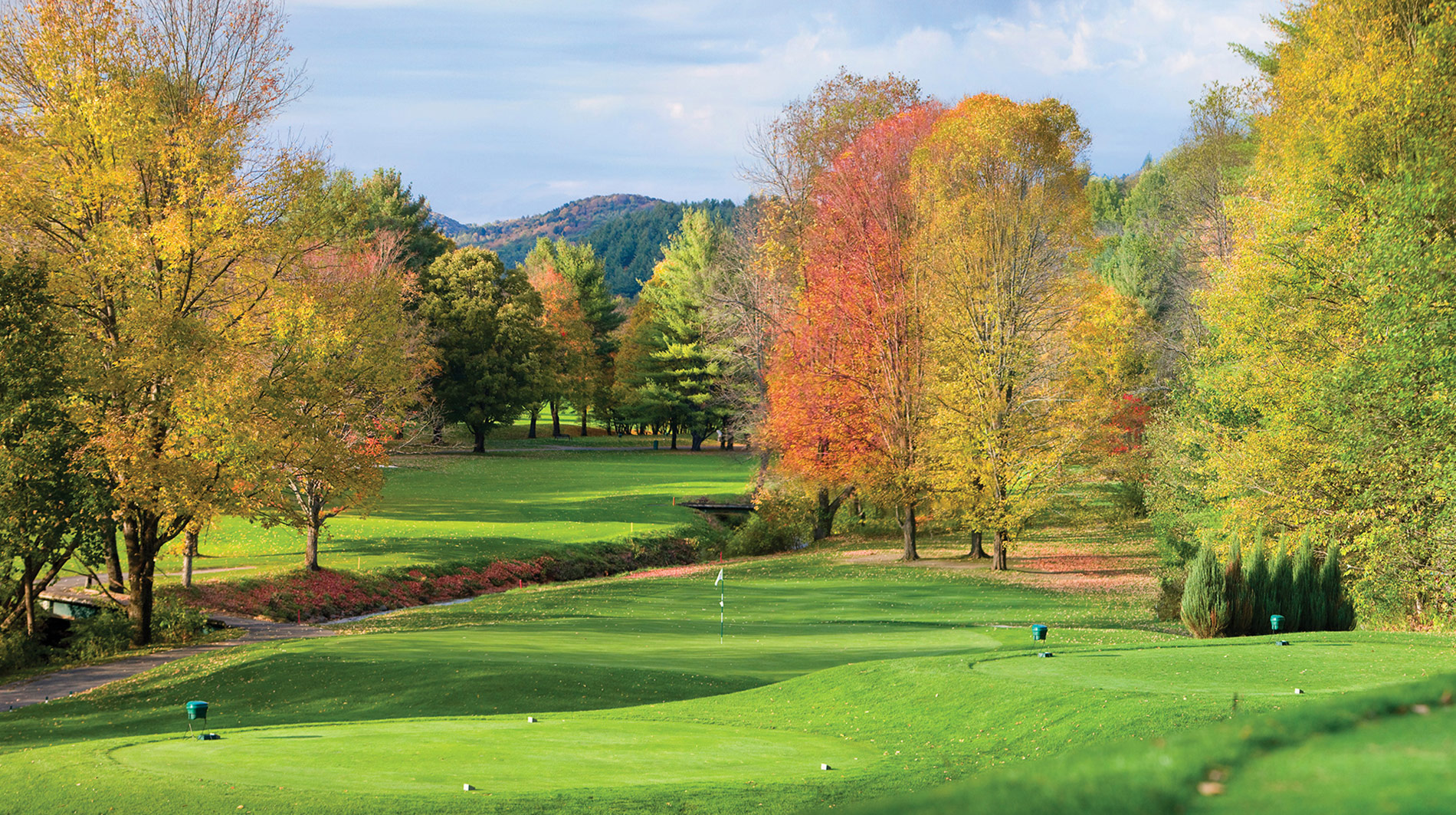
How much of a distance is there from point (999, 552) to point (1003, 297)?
8.42 meters

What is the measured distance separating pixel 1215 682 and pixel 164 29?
26.5 m

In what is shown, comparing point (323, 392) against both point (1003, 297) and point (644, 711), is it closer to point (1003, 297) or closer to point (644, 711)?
point (644, 711)

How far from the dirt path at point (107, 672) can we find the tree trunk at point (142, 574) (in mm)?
1484

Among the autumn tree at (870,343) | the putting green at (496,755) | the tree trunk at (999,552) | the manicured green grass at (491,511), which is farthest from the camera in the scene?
the manicured green grass at (491,511)

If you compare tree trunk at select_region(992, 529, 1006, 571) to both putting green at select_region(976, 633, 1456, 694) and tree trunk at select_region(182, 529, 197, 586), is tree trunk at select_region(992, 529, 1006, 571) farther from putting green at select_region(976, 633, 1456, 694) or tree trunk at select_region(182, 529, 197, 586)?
tree trunk at select_region(182, 529, 197, 586)

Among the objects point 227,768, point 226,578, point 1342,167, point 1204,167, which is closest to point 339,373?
point 226,578

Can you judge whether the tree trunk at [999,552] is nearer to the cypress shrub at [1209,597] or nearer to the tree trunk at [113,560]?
the cypress shrub at [1209,597]

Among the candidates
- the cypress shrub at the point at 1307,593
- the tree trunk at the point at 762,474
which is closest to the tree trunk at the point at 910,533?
the tree trunk at the point at 762,474

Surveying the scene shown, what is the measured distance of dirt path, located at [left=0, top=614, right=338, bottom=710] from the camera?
1692 centimetres

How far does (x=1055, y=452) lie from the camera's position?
30516 mm

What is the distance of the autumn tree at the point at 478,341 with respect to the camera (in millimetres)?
72438

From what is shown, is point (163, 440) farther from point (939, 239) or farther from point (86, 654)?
point (939, 239)

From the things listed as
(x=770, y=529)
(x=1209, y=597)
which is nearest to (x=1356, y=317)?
(x=1209, y=597)

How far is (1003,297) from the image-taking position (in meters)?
31.2
